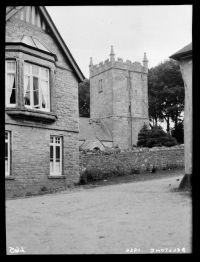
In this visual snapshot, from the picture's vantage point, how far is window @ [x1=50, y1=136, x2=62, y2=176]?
17.3 m

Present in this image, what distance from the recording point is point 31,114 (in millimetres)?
15977

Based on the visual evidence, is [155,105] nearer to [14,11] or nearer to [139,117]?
[14,11]

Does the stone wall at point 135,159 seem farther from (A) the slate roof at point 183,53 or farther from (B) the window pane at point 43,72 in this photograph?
(A) the slate roof at point 183,53

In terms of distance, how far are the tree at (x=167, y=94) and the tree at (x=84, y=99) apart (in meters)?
15.0

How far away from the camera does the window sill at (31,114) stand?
15.5 meters

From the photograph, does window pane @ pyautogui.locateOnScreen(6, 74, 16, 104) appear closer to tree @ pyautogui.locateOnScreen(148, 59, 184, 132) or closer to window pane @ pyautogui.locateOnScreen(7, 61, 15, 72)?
window pane @ pyautogui.locateOnScreen(7, 61, 15, 72)

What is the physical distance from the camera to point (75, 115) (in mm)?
18984

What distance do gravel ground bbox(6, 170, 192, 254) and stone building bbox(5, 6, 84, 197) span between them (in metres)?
3.48

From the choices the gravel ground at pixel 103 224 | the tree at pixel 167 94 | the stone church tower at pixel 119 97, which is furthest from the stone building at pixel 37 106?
the stone church tower at pixel 119 97

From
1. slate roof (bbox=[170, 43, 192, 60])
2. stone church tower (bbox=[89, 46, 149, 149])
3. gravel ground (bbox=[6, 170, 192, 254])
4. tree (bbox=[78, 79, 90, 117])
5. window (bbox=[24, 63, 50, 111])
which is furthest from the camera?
tree (bbox=[78, 79, 90, 117])

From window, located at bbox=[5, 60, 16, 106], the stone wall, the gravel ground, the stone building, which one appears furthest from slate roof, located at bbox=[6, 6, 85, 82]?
→ the gravel ground

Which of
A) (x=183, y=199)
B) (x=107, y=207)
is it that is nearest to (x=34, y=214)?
(x=107, y=207)

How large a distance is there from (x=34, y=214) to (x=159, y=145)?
1529 centimetres

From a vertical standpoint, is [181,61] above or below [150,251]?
above
